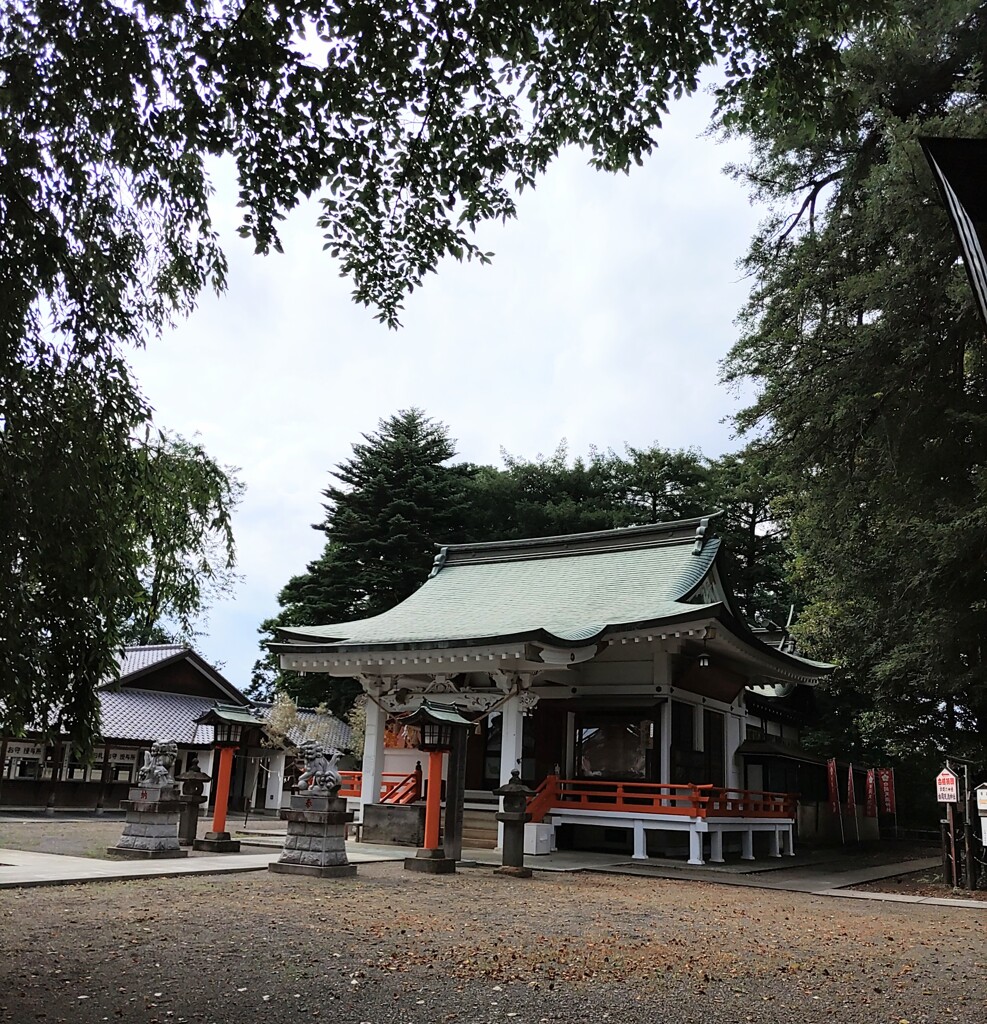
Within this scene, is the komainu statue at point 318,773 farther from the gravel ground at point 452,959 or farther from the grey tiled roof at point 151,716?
the grey tiled roof at point 151,716

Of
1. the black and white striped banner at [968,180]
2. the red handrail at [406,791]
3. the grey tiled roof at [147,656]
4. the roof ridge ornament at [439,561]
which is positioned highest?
the roof ridge ornament at [439,561]

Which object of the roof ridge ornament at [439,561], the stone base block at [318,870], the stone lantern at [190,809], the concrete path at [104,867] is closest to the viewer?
the concrete path at [104,867]

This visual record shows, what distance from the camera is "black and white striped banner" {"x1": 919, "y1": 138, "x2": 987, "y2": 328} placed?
5152 millimetres

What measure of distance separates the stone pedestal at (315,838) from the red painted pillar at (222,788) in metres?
2.86

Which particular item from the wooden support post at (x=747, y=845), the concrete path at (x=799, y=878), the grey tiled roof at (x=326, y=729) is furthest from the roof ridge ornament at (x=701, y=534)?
the grey tiled roof at (x=326, y=729)

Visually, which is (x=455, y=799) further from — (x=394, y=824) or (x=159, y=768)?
(x=159, y=768)

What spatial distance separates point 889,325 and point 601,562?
8526mm

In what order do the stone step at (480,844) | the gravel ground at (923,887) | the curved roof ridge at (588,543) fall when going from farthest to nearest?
the curved roof ridge at (588,543)
the stone step at (480,844)
the gravel ground at (923,887)

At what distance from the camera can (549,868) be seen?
13.2m

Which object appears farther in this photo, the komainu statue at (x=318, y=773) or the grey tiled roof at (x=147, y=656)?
the grey tiled roof at (x=147, y=656)

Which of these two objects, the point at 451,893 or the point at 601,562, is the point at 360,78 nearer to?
the point at 451,893

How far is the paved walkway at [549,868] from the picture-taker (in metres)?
9.92

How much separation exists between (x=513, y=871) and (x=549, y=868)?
4.28 ft

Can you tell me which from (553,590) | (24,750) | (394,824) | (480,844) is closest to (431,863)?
(394,824)
